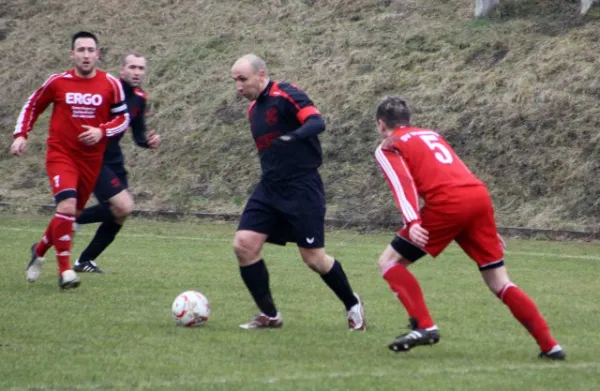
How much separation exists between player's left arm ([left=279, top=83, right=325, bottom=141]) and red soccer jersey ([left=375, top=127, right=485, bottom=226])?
0.90 metres

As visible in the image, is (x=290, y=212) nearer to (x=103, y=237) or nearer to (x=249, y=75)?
(x=249, y=75)

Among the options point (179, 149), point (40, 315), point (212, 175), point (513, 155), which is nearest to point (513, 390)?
point (40, 315)

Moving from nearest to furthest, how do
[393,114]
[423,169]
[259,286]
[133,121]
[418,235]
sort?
[418,235], [423,169], [393,114], [259,286], [133,121]

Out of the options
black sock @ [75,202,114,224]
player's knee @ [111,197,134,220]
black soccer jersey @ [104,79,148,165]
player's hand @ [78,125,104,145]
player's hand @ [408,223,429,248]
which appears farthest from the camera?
black soccer jersey @ [104,79,148,165]

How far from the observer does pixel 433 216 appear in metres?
7.23

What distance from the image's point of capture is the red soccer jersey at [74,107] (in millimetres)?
10484

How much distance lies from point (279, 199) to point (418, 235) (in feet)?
5.71

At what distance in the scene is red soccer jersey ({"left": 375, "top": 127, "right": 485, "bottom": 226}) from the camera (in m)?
7.19

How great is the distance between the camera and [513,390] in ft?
20.5

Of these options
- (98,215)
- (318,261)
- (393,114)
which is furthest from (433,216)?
(98,215)

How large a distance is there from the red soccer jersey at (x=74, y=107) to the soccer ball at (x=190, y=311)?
2.52 metres

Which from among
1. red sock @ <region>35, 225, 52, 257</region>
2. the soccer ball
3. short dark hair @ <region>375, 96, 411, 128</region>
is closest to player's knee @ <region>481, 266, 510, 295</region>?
short dark hair @ <region>375, 96, 411, 128</region>

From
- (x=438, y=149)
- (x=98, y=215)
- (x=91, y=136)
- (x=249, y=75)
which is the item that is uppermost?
(x=249, y=75)

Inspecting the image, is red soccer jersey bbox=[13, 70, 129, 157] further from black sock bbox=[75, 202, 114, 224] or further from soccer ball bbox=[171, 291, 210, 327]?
soccer ball bbox=[171, 291, 210, 327]
